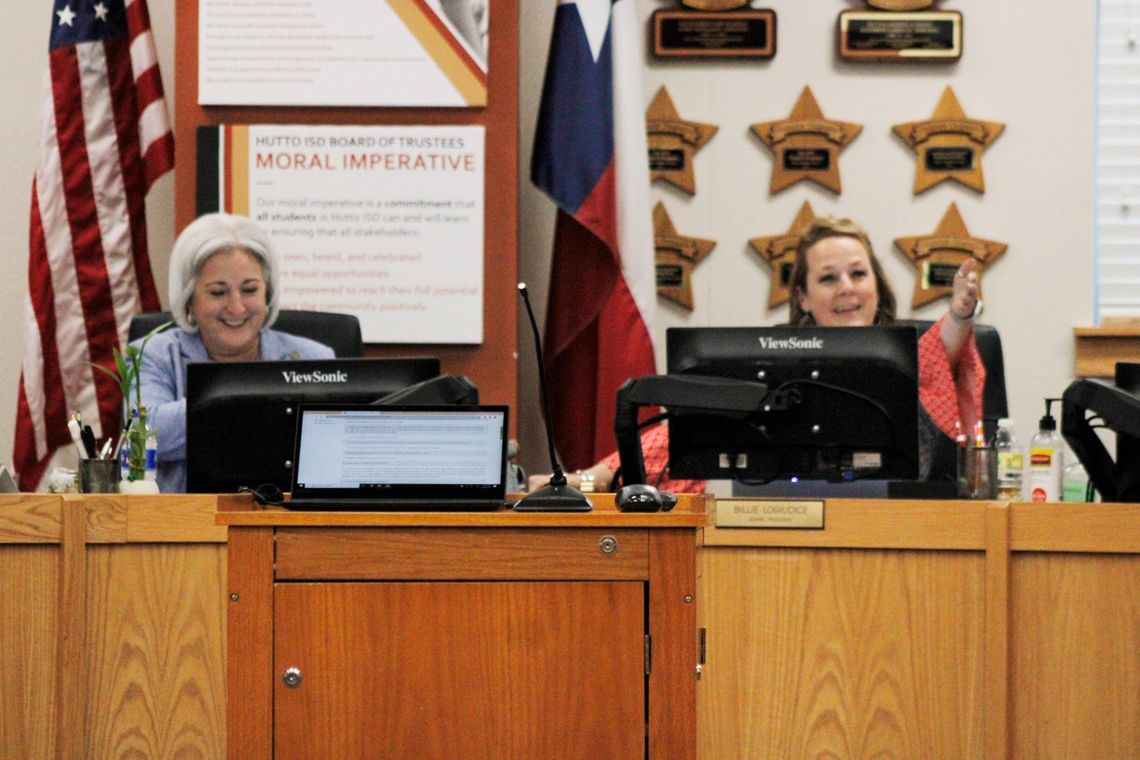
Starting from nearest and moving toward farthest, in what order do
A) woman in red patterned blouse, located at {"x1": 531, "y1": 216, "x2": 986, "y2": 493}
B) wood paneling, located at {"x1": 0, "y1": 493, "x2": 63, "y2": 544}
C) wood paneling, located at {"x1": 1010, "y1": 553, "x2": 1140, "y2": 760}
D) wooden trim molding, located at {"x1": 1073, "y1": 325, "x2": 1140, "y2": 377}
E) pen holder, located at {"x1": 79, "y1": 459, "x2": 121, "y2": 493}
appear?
wood paneling, located at {"x1": 1010, "y1": 553, "x2": 1140, "y2": 760} → wood paneling, located at {"x1": 0, "y1": 493, "x2": 63, "y2": 544} → pen holder, located at {"x1": 79, "y1": 459, "x2": 121, "y2": 493} → woman in red patterned blouse, located at {"x1": 531, "y1": 216, "x2": 986, "y2": 493} → wooden trim molding, located at {"x1": 1073, "y1": 325, "x2": 1140, "y2": 377}

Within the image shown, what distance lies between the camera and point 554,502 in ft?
6.02

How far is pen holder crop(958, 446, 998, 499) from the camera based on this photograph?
9.68ft

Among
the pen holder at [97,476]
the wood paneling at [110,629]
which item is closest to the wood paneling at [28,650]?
the wood paneling at [110,629]

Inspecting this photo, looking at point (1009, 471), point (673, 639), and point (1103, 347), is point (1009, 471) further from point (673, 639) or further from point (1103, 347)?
point (1103, 347)

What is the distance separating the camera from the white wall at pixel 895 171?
448cm

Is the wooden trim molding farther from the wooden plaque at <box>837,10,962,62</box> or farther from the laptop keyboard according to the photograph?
the laptop keyboard

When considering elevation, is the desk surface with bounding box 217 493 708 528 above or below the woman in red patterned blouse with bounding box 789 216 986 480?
below

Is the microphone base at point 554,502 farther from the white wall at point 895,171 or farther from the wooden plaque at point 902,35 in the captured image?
the wooden plaque at point 902,35

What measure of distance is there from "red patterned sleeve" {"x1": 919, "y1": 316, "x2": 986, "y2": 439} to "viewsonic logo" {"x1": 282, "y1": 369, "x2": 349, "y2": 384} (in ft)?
4.15

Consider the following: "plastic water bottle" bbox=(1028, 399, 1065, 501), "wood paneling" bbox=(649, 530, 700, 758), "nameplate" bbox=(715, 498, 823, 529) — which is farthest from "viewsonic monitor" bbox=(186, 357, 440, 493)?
"plastic water bottle" bbox=(1028, 399, 1065, 501)

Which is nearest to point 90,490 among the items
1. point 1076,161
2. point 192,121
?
point 192,121

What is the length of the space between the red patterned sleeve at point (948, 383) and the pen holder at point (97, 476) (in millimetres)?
1673

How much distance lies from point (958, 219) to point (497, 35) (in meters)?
1.49

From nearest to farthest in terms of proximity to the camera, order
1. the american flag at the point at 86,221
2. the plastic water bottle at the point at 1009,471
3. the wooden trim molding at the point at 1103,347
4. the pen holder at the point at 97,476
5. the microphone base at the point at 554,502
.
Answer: the microphone base at the point at 554,502 → the pen holder at the point at 97,476 → the plastic water bottle at the point at 1009,471 → the american flag at the point at 86,221 → the wooden trim molding at the point at 1103,347
